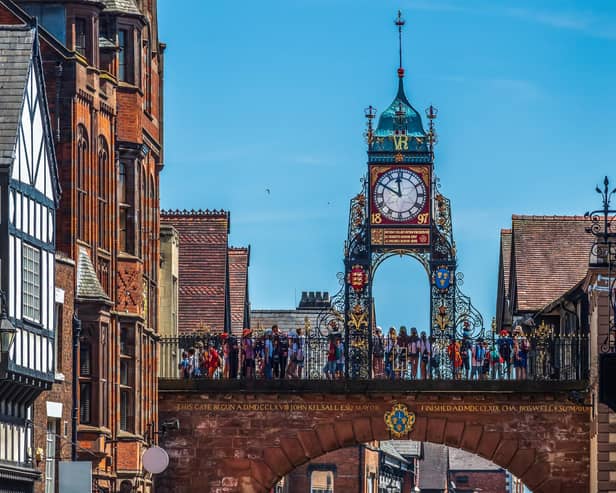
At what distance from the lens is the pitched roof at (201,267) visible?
85.9 metres

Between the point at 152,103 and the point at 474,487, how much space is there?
8584 cm

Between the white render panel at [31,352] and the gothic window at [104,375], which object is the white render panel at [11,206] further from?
the gothic window at [104,375]

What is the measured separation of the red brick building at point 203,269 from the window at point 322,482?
13345 millimetres

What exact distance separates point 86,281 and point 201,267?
2739cm

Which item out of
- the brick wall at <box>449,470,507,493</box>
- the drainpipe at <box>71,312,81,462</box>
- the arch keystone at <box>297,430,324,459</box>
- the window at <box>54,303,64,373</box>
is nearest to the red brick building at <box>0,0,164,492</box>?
the drainpipe at <box>71,312,81,462</box>

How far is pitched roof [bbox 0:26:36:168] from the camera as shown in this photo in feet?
165

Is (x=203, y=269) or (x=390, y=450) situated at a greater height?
(x=203, y=269)

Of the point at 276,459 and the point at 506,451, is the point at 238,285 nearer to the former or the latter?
the point at 276,459

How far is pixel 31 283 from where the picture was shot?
51.7m

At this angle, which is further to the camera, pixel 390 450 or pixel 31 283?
pixel 390 450

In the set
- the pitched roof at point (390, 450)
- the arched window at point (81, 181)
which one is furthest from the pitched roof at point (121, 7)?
the pitched roof at point (390, 450)

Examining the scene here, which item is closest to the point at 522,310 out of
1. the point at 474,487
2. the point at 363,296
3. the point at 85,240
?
the point at 363,296

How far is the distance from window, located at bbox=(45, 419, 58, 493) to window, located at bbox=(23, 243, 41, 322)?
4.29 metres

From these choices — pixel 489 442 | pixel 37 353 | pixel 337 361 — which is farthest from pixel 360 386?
pixel 37 353
